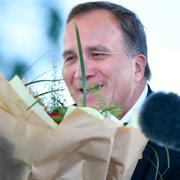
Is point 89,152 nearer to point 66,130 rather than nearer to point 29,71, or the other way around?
point 66,130

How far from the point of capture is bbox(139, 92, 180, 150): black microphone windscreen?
0.54 meters

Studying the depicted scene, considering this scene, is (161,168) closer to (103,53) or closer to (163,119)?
(163,119)

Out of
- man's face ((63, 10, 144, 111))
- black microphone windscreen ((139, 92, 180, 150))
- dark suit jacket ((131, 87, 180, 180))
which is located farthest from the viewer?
man's face ((63, 10, 144, 111))

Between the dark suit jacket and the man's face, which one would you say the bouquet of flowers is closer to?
the dark suit jacket

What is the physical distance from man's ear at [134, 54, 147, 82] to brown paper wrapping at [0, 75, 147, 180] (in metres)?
0.88

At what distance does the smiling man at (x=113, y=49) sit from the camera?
4.09ft

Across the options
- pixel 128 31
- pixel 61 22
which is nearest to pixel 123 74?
pixel 128 31

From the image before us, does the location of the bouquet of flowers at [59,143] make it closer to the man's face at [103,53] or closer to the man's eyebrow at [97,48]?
the man's face at [103,53]

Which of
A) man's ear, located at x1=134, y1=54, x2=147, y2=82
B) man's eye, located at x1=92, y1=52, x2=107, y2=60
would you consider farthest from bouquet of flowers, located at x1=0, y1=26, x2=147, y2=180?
man's ear, located at x1=134, y1=54, x2=147, y2=82

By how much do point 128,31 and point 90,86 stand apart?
78 centimetres

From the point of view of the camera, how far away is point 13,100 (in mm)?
589

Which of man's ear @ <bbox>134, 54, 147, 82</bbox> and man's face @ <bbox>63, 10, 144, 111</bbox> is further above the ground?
man's face @ <bbox>63, 10, 144, 111</bbox>

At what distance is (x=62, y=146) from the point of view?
1.86ft

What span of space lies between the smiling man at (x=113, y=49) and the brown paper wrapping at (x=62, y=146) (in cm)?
53
